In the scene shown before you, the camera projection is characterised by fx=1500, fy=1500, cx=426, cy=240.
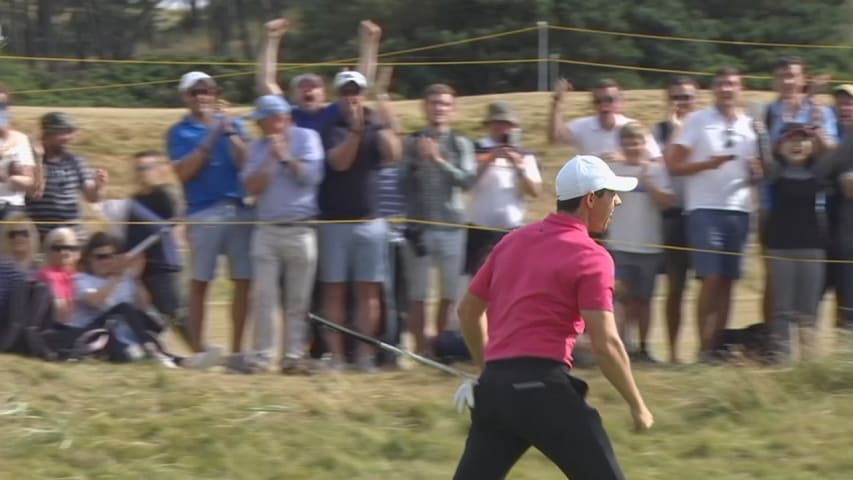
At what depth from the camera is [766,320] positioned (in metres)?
9.22

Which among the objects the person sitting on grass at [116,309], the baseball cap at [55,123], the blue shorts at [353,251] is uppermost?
the baseball cap at [55,123]

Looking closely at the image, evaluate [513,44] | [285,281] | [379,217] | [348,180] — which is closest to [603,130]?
[379,217]

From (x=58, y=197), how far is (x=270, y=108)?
149 cm

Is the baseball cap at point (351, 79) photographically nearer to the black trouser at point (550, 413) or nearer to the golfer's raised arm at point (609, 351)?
the black trouser at point (550, 413)

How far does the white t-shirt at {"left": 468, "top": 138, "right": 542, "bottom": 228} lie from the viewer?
9078mm

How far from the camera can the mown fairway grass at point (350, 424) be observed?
23.7ft

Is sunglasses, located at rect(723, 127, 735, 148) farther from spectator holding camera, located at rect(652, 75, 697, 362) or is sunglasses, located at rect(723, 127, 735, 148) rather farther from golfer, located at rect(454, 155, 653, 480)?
golfer, located at rect(454, 155, 653, 480)

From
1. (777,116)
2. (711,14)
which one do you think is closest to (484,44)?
(711,14)

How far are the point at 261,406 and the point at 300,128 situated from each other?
5.70 feet

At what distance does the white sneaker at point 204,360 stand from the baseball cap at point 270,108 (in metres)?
1.39

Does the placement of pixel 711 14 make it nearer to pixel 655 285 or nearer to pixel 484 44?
pixel 484 44

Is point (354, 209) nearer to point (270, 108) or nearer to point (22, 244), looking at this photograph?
point (270, 108)

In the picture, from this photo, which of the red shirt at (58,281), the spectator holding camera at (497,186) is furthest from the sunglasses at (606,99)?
the red shirt at (58,281)

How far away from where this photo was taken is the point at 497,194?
9.09 metres
